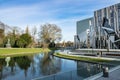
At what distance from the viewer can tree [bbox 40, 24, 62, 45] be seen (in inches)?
2896

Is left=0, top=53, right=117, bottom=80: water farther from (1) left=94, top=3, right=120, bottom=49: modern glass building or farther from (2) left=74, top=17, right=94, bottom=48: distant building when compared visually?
(2) left=74, top=17, right=94, bottom=48: distant building

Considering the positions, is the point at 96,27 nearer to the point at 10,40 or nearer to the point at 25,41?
the point at 25,41

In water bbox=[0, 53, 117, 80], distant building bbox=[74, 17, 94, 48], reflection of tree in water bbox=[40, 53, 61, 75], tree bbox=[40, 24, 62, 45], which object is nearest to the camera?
water bbox=[0, 53, 117, 80]

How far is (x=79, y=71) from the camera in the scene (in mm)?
12914

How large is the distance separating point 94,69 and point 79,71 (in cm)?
287

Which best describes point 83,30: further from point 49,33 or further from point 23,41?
point 23,41

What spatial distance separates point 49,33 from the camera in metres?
73.9

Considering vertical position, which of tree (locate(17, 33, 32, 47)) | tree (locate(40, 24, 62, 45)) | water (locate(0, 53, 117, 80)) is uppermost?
tree (locate(40, 24, 62, 45))

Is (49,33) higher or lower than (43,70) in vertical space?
higher

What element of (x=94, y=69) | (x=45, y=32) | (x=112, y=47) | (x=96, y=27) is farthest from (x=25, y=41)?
(x=94, y=69)

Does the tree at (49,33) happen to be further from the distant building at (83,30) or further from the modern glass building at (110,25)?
the modern glass building at (110,25)

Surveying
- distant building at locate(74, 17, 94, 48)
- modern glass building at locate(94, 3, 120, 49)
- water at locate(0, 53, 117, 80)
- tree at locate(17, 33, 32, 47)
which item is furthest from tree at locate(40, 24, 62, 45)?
water at locate(0, 53, 117, 80)

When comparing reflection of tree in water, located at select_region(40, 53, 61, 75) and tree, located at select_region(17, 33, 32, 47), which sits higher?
tree, located at select_region(17, 33, 32, 47)

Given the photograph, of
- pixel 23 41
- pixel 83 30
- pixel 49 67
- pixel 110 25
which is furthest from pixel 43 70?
pixel 83 30
